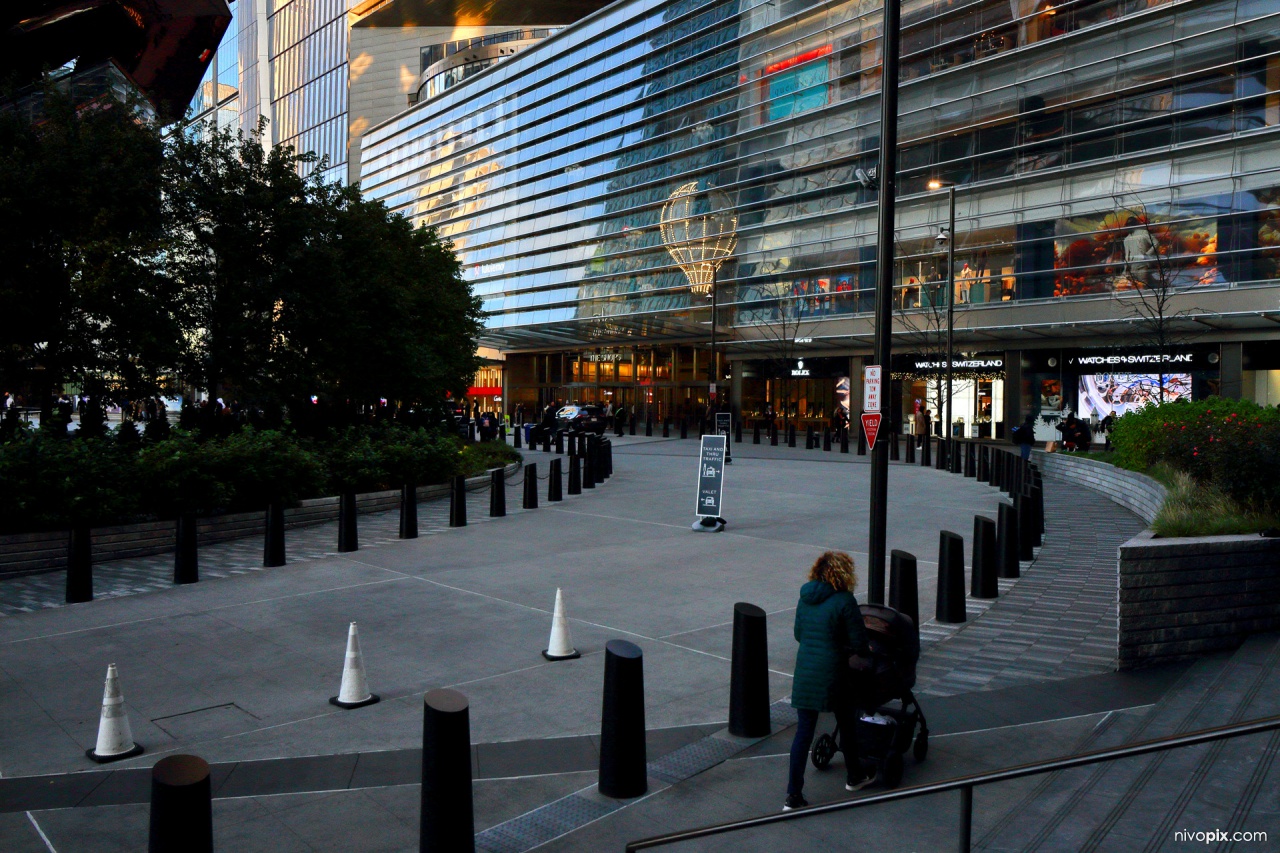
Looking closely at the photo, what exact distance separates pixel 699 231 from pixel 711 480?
42725 millimetres

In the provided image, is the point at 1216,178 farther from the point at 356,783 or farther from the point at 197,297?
the point at 356,783

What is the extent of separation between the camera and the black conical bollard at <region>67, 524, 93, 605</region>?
9.75 metres

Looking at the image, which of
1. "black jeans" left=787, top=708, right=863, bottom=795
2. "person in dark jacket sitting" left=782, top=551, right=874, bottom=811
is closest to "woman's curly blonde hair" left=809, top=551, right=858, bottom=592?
"person in dark jacket sitting" left=782, top=551, right=874, bottom=811

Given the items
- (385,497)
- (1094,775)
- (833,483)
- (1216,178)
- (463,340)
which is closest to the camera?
(1094,775)

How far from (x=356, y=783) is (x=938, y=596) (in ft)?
18.6

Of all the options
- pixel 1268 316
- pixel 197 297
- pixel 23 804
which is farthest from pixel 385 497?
pixel 1268 316

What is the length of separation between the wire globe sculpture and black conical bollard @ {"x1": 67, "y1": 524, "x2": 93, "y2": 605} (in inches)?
1640

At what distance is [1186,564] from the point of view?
6965 mm

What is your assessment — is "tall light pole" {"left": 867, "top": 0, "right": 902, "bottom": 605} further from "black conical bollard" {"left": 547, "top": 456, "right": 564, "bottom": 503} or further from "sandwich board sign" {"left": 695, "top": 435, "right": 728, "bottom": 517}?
"black conical bollard" {"left": 547, "top": 456, "right": 564, "bottom": 503}

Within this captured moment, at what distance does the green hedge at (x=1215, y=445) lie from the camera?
9102 millimetres

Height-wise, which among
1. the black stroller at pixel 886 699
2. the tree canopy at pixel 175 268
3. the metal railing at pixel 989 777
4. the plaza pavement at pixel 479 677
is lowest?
the plaza pavement at pixel 479 677

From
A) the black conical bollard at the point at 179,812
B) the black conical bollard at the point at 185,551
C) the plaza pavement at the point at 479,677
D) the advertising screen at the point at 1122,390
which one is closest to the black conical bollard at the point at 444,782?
the plaza pavement at the point at 479,677

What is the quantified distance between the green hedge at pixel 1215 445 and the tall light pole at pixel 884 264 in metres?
3.71

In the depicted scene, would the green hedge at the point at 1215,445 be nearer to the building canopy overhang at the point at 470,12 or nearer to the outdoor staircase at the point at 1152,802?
the outdoor staircase at the point at 1152,802
